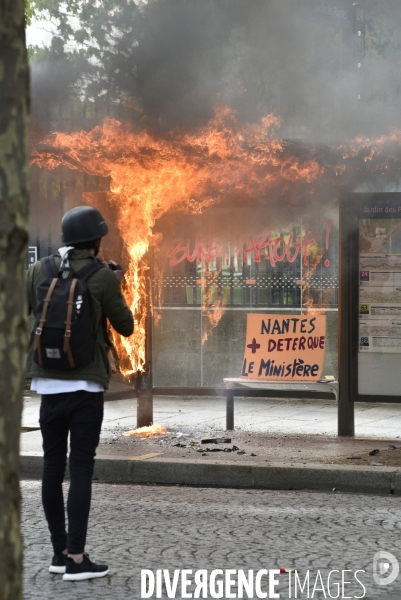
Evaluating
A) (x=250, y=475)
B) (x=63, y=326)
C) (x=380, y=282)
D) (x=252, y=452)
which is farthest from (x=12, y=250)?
(x=380, y=282)

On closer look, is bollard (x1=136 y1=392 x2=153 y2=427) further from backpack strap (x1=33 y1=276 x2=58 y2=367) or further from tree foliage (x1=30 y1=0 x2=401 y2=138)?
backpack strap (x1=33 y1=276 x2=58 y2=367)

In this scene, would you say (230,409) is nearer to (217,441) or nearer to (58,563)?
(217,441)

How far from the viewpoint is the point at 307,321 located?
9.09 meters

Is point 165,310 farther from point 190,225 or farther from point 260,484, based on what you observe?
point 260,484

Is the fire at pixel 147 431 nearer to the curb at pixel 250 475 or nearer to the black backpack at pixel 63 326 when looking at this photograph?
the curb at pixel 250 475

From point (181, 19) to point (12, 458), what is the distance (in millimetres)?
7261

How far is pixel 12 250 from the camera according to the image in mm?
2059

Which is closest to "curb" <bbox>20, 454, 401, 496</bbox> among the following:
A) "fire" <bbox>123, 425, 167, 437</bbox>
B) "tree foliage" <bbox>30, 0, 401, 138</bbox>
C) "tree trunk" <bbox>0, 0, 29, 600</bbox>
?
"fire" <bbox>123, 425, 167, 437</bbox>

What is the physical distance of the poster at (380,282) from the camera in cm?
854

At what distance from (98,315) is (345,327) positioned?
4.83 meters

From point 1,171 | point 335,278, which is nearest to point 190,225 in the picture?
point 335,278

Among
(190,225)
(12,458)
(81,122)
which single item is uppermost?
(81,122)

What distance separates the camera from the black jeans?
159 inches

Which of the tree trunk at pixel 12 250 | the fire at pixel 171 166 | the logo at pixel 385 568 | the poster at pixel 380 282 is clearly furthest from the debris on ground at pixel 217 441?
the tree trunk at pixel 12 250
